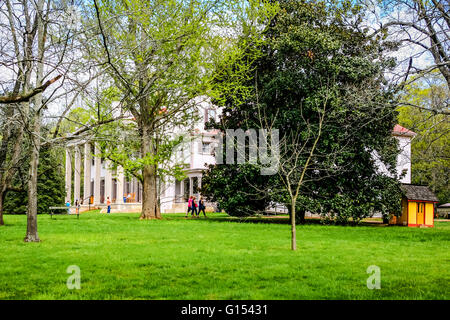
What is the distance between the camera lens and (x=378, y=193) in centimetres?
2464

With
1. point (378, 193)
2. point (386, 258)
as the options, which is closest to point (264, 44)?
point (378, 193)

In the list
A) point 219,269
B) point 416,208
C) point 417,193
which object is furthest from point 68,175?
point 219,269

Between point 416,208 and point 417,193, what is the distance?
0.92 m

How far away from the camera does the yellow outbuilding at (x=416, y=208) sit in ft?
87.6

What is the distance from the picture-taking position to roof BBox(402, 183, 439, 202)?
87.8 feet

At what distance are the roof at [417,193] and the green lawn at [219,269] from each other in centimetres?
1275

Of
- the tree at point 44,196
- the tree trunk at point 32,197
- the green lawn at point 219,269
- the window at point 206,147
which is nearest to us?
the green lawn at point 219,269

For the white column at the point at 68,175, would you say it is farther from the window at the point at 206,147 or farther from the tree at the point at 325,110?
the tree at the point at 325,110

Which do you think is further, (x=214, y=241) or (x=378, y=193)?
(x=378, y=193)

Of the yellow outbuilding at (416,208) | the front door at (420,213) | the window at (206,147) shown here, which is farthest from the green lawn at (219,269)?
the window at (206,147)

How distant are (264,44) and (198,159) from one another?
73.6 ft

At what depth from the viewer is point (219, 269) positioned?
9180mm
